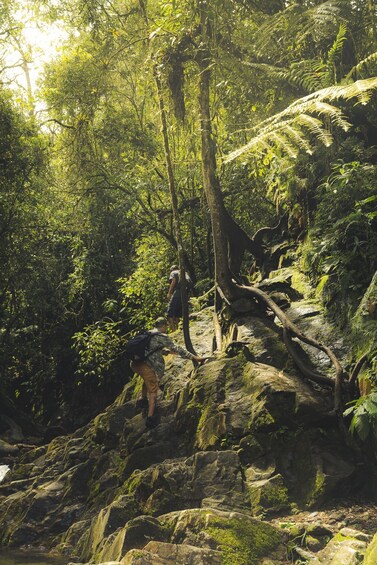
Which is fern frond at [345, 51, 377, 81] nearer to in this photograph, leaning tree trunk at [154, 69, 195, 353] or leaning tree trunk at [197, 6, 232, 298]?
leaning tree trunk at [197, 6, 232, 298]

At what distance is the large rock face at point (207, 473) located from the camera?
217 inches

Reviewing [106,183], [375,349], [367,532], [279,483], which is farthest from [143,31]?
[367,532]

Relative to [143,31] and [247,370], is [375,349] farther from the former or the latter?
[143,31]

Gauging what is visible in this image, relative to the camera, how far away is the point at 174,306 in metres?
13.5

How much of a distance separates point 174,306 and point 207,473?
6.88m

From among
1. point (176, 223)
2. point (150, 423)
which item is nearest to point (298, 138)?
point (176, 223)

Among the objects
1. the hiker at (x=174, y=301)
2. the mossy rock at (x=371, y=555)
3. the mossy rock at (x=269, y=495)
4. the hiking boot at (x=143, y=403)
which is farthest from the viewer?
the hiker at (x=174, y=301)

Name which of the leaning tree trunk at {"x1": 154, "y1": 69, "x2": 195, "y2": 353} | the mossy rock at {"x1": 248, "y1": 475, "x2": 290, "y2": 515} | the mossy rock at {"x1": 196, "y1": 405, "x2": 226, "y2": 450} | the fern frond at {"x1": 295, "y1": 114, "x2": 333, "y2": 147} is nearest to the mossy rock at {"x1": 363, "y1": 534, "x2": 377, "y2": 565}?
the mossy rock at {"x1": 248, "y1": 475, "x2": 290, "y2": 515}

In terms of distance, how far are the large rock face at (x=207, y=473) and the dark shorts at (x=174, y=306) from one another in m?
2.98

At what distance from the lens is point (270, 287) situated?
10.7 meters

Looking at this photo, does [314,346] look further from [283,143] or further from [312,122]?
[312,122]

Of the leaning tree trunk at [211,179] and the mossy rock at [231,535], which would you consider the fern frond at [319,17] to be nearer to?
the leaning tree trunk at [211,179]

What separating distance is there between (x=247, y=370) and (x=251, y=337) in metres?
1.23

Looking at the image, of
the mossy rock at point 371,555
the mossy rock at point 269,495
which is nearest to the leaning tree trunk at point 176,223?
the mossy rock at point 269,495
